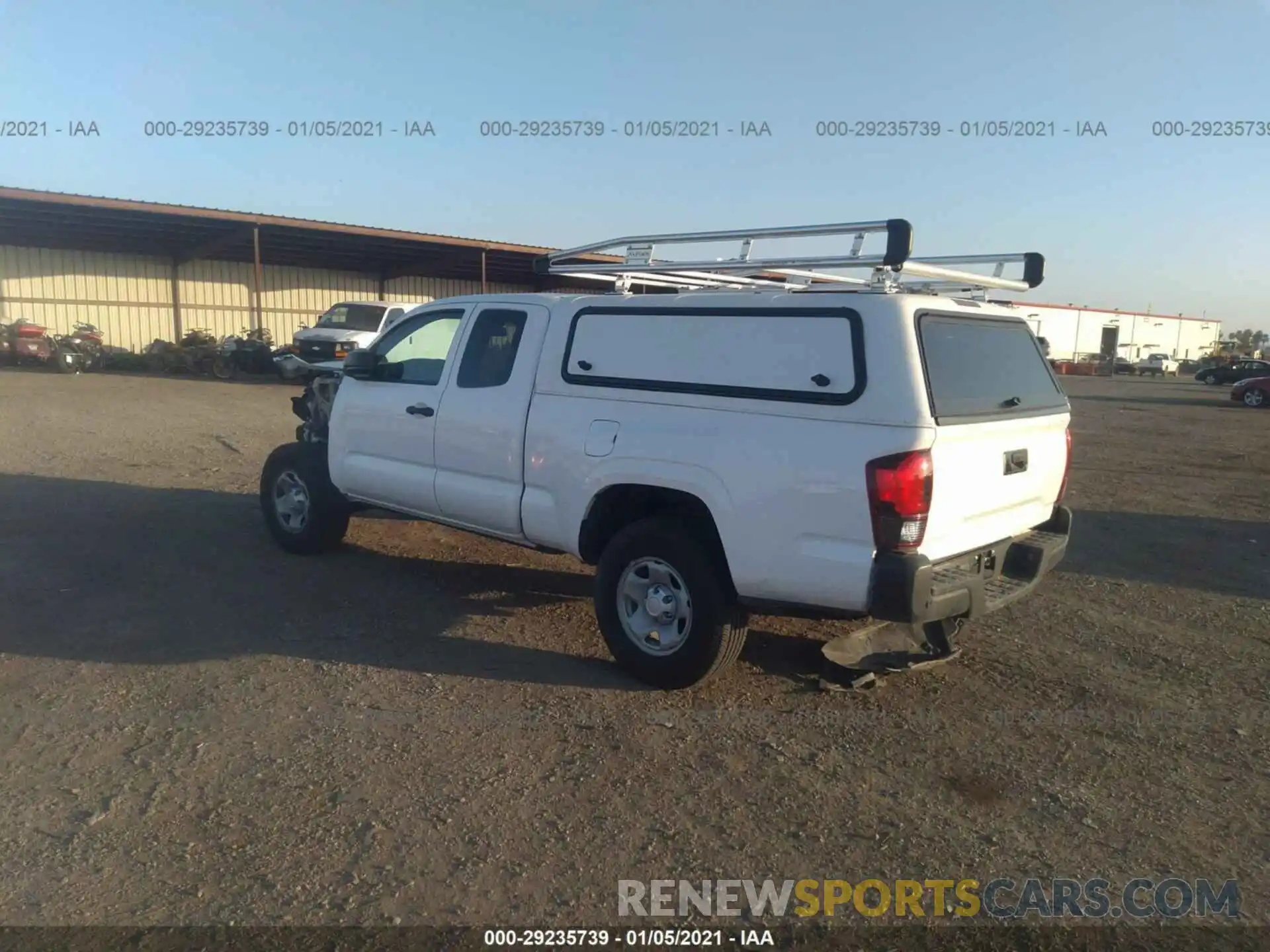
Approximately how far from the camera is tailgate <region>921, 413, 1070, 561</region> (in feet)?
12.9

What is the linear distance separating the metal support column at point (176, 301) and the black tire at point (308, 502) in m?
26.3

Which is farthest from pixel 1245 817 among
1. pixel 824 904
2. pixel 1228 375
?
pixel 1228 375

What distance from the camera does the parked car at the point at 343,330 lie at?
20.8 meters

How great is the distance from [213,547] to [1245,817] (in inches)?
261

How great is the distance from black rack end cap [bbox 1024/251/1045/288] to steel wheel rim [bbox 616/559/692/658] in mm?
2740

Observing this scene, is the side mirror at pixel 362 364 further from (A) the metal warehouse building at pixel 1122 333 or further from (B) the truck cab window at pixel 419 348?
(A) the metal warehouse building at pixel 1122 333

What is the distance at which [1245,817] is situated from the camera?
3.61 metres

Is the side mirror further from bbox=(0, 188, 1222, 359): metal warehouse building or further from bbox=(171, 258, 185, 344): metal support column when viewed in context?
bbox=(171, 258, 185, 344): metal support column

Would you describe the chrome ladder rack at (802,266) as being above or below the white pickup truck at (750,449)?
above

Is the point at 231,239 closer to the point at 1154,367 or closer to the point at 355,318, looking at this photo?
the point at 355,318

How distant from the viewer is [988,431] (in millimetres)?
4203

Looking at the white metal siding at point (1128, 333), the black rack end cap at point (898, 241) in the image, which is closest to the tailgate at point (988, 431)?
the black rack end cap at point (898, 241)

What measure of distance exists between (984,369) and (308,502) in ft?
15.4

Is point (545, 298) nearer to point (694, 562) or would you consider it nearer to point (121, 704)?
point (694, 562)
